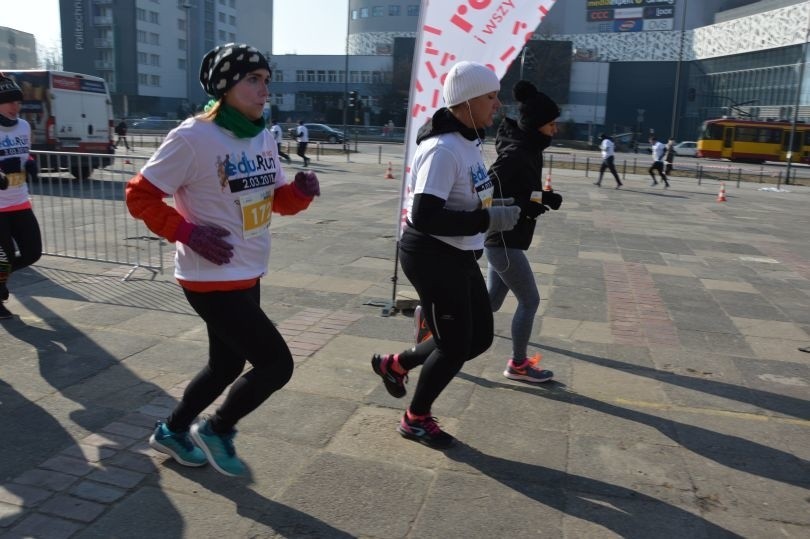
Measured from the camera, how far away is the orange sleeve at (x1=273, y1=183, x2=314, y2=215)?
324 cm

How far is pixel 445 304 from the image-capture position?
3379mm

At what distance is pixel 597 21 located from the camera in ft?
304

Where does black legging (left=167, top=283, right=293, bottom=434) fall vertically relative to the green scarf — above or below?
below

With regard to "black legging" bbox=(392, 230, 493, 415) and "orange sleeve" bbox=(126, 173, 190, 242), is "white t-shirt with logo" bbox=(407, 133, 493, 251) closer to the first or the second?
"black legging" bbox=(392, 230, 493, 415)

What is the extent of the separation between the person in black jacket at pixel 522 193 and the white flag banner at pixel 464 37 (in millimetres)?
693

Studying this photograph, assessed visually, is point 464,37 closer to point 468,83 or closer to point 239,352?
point 468,83

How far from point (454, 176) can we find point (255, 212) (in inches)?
36.5

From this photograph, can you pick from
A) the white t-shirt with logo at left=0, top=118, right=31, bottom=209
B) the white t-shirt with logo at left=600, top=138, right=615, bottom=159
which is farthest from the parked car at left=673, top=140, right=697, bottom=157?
the white t-shirt with logo at left=0, top=118, right=31, bottom=209

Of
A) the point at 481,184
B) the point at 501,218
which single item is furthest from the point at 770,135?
the point at 501,218

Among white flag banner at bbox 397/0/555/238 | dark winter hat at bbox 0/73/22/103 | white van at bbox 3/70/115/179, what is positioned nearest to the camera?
white flag banner at bbox 397/0/555/238

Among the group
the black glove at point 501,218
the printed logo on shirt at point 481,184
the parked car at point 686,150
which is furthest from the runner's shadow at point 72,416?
the parked car at point 686,150

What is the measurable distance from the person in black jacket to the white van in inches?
619

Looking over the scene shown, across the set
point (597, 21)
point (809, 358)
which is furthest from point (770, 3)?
point (809, 358)

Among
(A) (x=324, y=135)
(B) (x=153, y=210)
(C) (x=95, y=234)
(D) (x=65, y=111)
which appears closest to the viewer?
(B) (x=153, y=210)
